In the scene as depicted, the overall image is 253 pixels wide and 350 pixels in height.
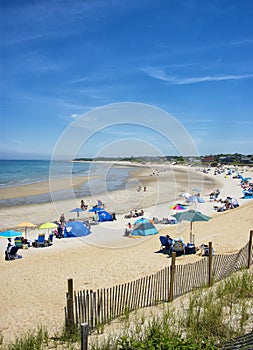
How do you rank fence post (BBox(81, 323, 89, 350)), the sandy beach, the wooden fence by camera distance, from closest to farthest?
fence post (BBox(81, 323, 89, 350))
the wooden fence
the sandy beach

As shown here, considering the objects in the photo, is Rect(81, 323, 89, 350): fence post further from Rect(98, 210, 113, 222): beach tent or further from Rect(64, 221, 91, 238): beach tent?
Rect(98, 210, 113, 222): beach tent

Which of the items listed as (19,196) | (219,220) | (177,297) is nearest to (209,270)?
(177,297)

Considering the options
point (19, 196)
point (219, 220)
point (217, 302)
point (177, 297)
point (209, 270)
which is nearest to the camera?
point (217, 302)

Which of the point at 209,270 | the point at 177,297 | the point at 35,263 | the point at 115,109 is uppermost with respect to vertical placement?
the point at 115,109

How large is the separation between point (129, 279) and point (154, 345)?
6.35m

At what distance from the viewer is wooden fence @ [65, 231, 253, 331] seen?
6.10 metres

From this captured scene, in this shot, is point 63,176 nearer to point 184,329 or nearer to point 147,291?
point 147,291

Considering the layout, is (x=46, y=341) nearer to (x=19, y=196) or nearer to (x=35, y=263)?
(x=35, y=263)

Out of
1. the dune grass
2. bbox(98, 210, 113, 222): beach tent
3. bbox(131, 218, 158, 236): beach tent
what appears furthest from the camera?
bbox(98, 210, 113, 222): beach tent

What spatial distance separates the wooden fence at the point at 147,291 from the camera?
610 centimetres

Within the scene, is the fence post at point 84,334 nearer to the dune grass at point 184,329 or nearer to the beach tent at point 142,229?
the dune grass at point 184,329

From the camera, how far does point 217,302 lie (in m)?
6.27

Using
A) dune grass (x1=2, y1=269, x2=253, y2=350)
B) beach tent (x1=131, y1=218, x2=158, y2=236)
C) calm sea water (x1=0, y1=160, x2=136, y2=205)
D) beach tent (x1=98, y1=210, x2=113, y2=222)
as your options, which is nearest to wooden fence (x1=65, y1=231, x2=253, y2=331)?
dune grass (x1=2, y1=269, x2=253, y2=350)

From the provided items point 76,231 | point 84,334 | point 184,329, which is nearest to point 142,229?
point 76,231
